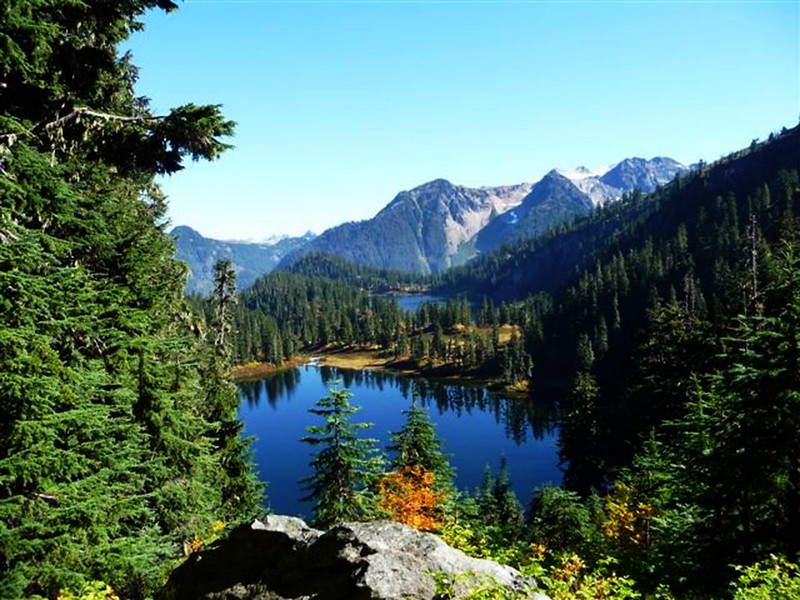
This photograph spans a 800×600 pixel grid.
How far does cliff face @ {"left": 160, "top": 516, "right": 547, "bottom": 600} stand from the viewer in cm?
792

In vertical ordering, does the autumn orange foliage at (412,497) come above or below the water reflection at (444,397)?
Result: above

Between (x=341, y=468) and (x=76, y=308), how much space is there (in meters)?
12.5

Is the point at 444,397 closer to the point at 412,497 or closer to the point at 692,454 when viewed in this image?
the point at 412,497

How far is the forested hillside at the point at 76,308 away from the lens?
938cm

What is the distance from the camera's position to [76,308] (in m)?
11.1

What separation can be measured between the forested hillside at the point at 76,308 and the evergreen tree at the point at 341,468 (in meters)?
5.40

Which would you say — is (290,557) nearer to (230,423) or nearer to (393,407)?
(230,423)

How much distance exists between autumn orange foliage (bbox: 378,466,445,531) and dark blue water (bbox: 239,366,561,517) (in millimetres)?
29371

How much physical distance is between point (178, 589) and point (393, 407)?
4760 inches

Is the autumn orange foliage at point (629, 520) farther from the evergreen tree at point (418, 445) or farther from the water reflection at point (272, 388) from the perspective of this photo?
the water reflection at point (272, 388)

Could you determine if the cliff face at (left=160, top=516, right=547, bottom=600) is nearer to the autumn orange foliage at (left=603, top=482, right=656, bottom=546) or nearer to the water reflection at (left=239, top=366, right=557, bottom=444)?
the autumn orange foliage at (left=603, top=482, right=656, bottom=546)

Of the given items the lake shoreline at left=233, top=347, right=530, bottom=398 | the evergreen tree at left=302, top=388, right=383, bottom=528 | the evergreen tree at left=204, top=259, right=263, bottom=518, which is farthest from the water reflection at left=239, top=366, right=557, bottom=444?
the evergreen tree at left=302, top=388, right=383, bottom=528

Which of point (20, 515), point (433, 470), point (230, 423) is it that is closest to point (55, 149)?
point (20, 515)

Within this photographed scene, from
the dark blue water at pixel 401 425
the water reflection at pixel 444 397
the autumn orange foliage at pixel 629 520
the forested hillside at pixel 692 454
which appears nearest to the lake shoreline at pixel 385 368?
the water reflection at pixel 444 397
